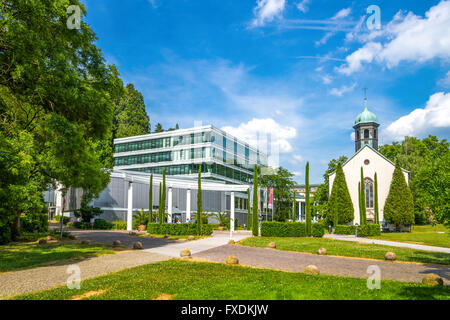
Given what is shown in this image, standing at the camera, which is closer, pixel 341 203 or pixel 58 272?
pixel 58 272

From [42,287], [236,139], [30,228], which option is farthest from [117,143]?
[42,287]

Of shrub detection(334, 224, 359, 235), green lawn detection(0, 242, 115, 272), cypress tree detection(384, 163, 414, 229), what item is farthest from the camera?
cypress tree detection(384, 163, 414, 229)

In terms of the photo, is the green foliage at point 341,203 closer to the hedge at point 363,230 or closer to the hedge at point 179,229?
the hedge at point 363,230

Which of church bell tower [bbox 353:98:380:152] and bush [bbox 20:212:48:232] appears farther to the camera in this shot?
church bell tower [bbox 353:98:380:152]

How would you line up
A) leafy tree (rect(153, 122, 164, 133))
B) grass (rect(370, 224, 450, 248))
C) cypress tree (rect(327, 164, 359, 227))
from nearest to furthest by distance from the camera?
grass (rect(370, 224, 450, 248)) → cypress tree (rect(327, 164, 359, 227)) → leafy tree (rect(153, 122, 164, 133))

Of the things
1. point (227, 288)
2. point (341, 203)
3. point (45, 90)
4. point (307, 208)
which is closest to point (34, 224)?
point (45, 90)

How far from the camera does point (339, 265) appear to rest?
13805 mm

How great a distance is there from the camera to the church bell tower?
56.5 metres

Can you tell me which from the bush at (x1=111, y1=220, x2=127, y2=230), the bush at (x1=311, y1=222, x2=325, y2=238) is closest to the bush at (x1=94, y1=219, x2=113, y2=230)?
the bush at (x1=111, y1=220, x2=127, y2=230)

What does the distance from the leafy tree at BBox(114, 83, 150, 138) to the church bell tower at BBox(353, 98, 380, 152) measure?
46.3m

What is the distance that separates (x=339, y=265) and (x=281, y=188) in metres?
43.3

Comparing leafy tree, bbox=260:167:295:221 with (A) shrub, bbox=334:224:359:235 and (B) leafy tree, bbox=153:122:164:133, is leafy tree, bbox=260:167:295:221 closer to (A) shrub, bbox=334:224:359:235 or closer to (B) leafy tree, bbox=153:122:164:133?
(A) shrub, bbox=334:224:359:235

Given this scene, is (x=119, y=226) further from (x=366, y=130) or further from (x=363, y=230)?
(x=366, y=130)

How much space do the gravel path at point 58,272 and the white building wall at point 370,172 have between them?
3955 centimetres
